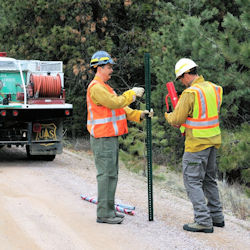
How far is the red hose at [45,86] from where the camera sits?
1058cm

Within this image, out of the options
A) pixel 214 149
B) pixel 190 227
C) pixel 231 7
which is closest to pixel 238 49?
pixel 214 149

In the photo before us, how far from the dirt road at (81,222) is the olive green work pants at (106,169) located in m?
0.26

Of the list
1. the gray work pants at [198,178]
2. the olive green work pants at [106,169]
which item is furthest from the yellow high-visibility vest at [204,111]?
the olive green work pants at [106,169]

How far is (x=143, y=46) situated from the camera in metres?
16.7

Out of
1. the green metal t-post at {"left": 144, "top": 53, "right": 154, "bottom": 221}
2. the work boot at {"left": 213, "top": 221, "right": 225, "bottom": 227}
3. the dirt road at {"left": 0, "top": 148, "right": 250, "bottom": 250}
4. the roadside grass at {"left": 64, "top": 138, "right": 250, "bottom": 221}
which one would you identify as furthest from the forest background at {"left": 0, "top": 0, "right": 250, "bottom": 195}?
the work boot at {"left": 213, "top": 221, "right": 225, "bottom": 227}

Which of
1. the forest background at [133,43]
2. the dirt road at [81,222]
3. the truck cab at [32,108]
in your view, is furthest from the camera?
the forest background at [133,43]

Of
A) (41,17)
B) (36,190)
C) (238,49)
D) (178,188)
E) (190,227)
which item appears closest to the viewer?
(190,227)

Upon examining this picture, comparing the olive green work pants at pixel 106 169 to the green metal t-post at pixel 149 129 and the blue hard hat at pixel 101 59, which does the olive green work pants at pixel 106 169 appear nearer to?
the green metal t-post at pixel 149 129

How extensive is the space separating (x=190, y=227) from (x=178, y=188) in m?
5.31

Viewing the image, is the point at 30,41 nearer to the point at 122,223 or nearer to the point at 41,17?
the point at 41,17

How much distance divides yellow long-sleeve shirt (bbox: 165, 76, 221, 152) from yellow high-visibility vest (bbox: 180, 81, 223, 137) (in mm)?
47

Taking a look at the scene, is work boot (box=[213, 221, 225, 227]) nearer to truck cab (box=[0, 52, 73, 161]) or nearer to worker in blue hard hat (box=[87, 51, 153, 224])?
worker in blue hard hat (box=[87, 51, 153, 224])

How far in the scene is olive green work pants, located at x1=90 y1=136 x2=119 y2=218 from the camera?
5852mm

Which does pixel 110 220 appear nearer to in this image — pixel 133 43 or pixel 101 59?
pixel 101 59
